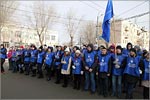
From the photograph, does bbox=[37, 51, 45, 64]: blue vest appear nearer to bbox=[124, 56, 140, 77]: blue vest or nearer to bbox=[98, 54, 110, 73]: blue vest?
bbox=[98, 54, 110, 73]: blue vest

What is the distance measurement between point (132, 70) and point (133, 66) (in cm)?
14

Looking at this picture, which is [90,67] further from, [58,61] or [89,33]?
[89,33]

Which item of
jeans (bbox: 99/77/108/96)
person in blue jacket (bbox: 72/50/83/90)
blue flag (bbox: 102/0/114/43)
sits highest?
blue flag (bbox: 102/0/114/43)

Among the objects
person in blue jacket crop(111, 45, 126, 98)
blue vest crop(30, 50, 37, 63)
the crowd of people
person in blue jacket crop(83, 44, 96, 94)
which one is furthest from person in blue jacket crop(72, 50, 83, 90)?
blue vest crop(30, 50, 37, 63)

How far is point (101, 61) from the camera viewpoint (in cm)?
959

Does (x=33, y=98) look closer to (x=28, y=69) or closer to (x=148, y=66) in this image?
(x=148, y=66)

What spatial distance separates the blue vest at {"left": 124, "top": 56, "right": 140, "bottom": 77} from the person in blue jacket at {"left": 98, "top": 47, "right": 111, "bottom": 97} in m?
0.71

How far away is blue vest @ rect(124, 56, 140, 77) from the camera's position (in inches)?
348

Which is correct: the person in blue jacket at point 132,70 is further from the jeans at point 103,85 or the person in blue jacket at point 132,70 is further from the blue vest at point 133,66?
the jeans at point 103,85

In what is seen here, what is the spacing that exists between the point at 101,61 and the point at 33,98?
271cm

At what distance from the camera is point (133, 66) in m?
8.90

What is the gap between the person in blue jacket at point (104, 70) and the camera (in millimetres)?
9414

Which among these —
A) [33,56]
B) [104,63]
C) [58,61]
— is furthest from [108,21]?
[33,56]

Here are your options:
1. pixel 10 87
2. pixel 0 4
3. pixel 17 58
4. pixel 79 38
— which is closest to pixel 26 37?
pixel 79 38
